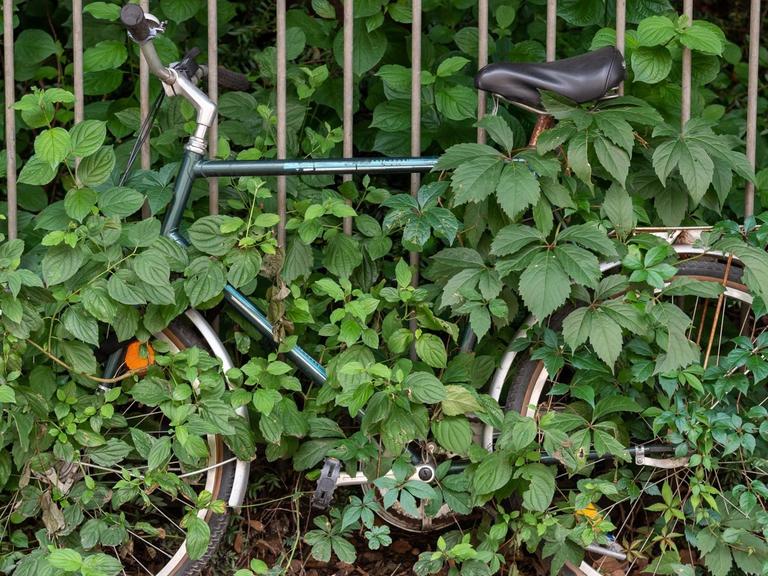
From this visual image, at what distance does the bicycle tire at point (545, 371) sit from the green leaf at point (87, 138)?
1.43 meters

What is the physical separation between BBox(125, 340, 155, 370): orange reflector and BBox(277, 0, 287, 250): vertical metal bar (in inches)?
20.3

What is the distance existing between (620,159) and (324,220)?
2.99ft

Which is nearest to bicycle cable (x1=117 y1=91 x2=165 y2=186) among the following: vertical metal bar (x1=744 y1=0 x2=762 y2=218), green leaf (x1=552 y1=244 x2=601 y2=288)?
green leaf (x1=552 y1=244 x2=601 y2=288)

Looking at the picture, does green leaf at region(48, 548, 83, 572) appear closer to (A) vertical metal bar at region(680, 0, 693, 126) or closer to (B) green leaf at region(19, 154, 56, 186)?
(B) green leaf at region(19, 154, 56, 186)

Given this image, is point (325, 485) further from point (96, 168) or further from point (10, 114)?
point (10, 114)

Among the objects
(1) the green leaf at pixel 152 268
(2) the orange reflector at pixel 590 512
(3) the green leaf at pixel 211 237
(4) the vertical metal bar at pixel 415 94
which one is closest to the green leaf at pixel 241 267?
(3) the green leaf at pixel 211 237

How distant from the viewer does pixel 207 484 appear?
324 centimetres

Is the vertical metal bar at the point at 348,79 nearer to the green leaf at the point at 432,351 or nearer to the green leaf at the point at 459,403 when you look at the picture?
the green leaf at the point at 432,351

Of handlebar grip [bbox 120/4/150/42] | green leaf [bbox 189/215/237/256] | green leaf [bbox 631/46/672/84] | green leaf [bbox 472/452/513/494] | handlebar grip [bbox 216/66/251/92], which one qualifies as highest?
handlebar grip [bbox 120/4/150/42]

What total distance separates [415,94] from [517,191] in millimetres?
577

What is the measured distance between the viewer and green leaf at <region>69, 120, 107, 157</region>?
308 cm

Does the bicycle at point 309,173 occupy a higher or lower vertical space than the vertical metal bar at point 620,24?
lower

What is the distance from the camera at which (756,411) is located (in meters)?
3.16

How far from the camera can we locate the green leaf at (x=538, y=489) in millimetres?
3068
